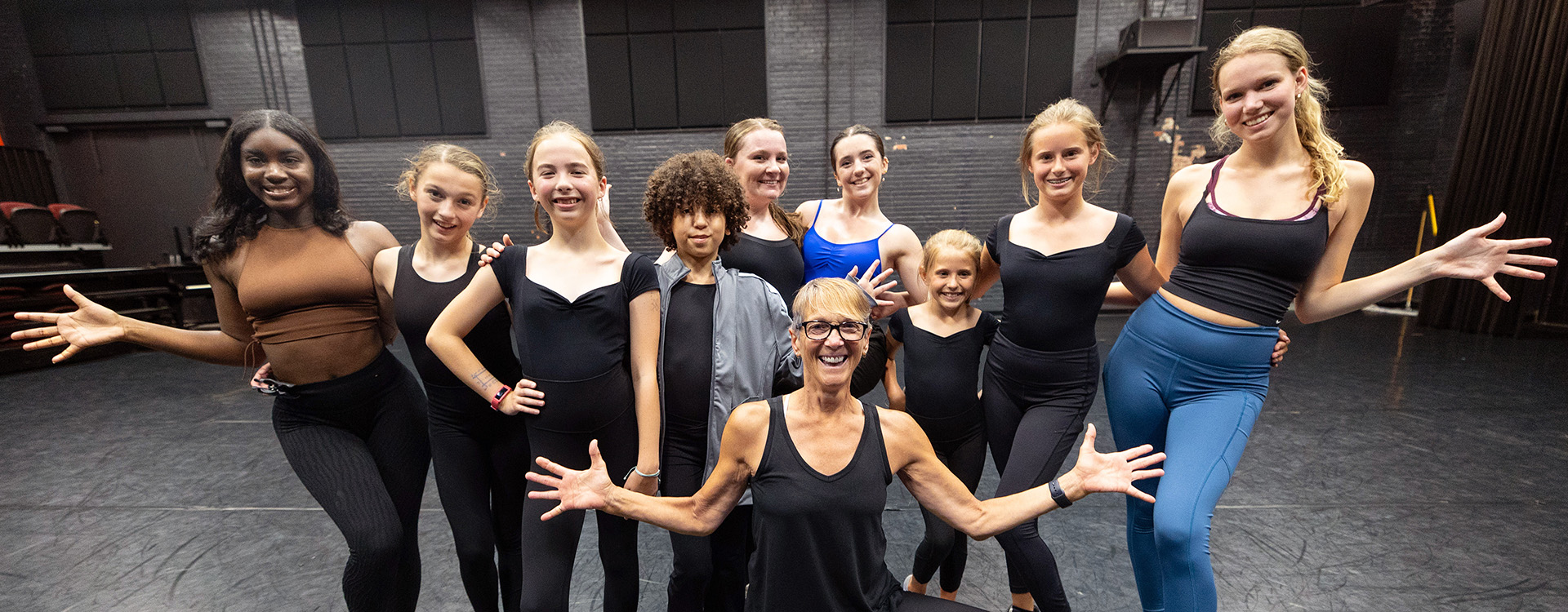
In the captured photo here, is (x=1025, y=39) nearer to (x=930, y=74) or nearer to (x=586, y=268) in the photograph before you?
(x=930, y=74)

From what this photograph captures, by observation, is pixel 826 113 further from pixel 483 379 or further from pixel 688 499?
pixel 688 499

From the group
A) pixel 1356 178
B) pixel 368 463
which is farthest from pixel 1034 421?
pixel 368 463

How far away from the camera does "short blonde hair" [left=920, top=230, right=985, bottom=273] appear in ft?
6.41

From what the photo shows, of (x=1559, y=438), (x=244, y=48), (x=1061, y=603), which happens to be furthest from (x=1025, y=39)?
(x=244, y=48)

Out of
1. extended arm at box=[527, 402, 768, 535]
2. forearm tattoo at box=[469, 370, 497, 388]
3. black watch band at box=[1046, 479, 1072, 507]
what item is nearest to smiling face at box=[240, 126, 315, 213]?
forearm tattoo at box=[469, 370, 497, 388]

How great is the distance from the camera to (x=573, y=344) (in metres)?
1.66

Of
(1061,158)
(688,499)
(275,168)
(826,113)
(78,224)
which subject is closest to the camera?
(688,499)

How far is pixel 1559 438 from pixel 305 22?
42.8 feet

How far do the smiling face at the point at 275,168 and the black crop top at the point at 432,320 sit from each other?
12.3 inches

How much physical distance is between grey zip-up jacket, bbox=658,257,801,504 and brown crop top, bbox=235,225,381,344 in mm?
934

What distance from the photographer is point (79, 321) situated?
5.59 feet

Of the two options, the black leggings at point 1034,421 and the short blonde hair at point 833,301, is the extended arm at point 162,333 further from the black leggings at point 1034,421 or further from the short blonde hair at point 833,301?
the black leggings at point 1034,421

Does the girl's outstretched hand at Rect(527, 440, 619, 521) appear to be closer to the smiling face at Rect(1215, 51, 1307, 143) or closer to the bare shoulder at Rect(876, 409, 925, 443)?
the bare shoulder at Rect(876, 409, 925, 443)

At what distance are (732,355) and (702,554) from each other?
0.58 meters
